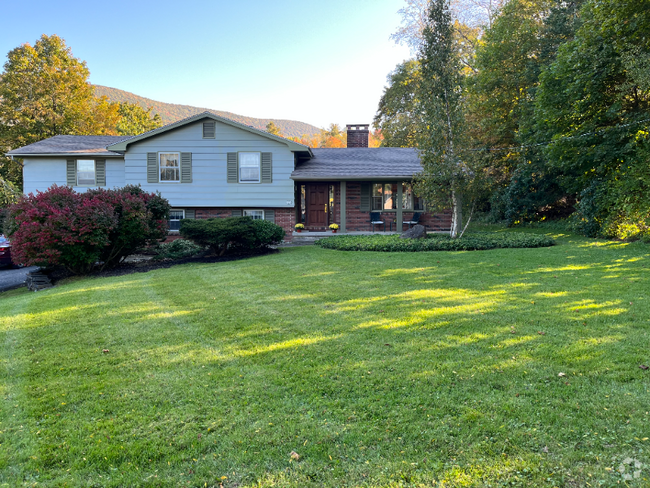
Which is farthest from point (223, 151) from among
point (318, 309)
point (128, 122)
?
point (128, 122)

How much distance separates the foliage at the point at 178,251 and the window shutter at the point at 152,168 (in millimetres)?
4967

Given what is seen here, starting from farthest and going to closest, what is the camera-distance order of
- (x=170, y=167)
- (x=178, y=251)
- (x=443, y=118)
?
(x=170, y=167) → (x=443, y=118) → (x=178, y=251)

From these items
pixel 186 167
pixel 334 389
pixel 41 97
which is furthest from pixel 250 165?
pixel 41 97

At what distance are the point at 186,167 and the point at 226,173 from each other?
1713 mm

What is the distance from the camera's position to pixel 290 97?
31.7 metres

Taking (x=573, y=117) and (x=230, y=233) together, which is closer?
(x=230, y=233)

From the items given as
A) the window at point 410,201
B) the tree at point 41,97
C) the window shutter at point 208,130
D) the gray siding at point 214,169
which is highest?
the tree at point 41,97

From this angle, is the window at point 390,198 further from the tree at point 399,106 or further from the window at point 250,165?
the tree at point 399,106

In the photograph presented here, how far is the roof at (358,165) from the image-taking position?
1642 centimetres

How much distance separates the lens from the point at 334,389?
10.8 feet

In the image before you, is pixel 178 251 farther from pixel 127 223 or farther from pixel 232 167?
pixel 232 167

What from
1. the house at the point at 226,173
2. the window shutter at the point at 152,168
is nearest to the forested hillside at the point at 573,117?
the house at the point at 226,173

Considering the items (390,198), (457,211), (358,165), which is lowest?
(457,211)

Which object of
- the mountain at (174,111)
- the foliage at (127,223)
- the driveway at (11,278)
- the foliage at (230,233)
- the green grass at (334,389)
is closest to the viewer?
the green grass at (334,389)
